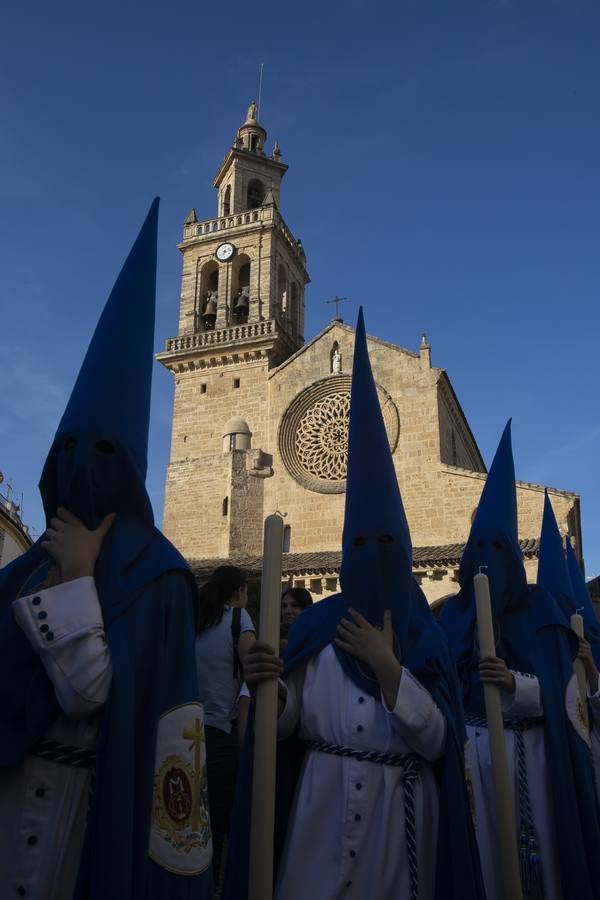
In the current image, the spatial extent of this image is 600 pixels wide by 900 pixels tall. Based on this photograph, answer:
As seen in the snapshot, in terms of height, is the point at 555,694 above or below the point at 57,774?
above

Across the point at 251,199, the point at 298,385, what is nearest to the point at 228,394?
the point at 298,385

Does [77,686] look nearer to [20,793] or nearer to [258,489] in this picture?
[20,793]

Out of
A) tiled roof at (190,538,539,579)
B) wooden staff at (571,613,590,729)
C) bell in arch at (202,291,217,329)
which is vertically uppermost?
bell in arch at (202,291,217,329)

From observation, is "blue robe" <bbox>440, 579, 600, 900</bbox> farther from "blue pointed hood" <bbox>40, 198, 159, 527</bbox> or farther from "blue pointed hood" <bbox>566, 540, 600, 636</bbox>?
"blue pointed hood" <bbox>40, 198, 159, 527</bbox>

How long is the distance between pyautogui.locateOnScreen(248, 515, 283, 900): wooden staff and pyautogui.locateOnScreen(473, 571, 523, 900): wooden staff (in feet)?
3.26

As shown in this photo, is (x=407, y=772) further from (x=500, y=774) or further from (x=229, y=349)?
(x=229, y=349)

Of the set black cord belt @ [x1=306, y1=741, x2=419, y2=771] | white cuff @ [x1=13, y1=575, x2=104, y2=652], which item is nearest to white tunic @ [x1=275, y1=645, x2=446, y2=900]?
black cord belt @ [x1=306, y1=741, x2=419, y2=771]

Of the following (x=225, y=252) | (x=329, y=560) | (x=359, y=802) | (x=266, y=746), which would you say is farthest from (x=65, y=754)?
(x=225, y=252)

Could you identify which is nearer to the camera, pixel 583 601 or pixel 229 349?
pixel 583 601

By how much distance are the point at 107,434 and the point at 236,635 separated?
2.00 metres

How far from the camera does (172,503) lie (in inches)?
821

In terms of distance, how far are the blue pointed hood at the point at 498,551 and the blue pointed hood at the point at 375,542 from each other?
1.21 m

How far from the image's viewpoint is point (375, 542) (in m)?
2.79

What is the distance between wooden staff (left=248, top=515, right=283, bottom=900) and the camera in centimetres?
197
